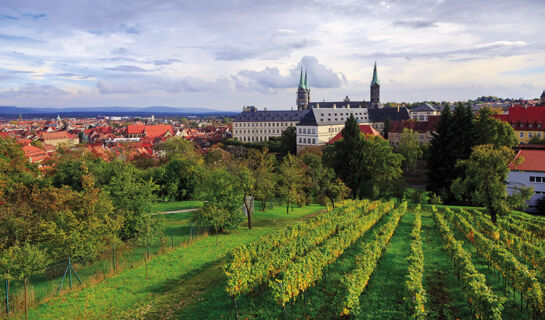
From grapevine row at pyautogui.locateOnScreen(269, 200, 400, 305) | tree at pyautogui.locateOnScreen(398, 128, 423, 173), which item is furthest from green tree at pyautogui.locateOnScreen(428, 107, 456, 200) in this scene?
grapevine row at pyautogui.locateOnScreen(269, 200, 400, 305)

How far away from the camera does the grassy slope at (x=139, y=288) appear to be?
47.3 ft

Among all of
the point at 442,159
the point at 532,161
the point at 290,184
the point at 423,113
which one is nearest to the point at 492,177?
the point at 290,184

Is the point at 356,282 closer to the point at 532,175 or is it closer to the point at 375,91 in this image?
the point at 532,175

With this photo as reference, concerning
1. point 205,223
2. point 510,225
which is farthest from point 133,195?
point 510,225

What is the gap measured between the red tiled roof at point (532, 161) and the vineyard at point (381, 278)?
20.5 m

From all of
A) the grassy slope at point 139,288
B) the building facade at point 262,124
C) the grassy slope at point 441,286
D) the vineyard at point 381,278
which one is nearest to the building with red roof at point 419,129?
the building facade at point 262,124

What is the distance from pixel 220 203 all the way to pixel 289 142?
70596 mm

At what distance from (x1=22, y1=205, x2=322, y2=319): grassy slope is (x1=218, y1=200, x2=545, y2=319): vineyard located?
2.77m

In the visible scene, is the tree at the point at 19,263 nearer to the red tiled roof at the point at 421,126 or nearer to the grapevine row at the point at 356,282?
the grapevine row at the point at 356,282

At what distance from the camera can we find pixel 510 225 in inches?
1065

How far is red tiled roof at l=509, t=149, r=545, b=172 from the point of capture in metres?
40.5

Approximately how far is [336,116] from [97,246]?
95.7 m

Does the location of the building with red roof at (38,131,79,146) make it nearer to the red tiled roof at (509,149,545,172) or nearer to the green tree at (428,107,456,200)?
the green tree at (428,107,456,200)

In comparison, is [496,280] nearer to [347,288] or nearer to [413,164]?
[347,288]
